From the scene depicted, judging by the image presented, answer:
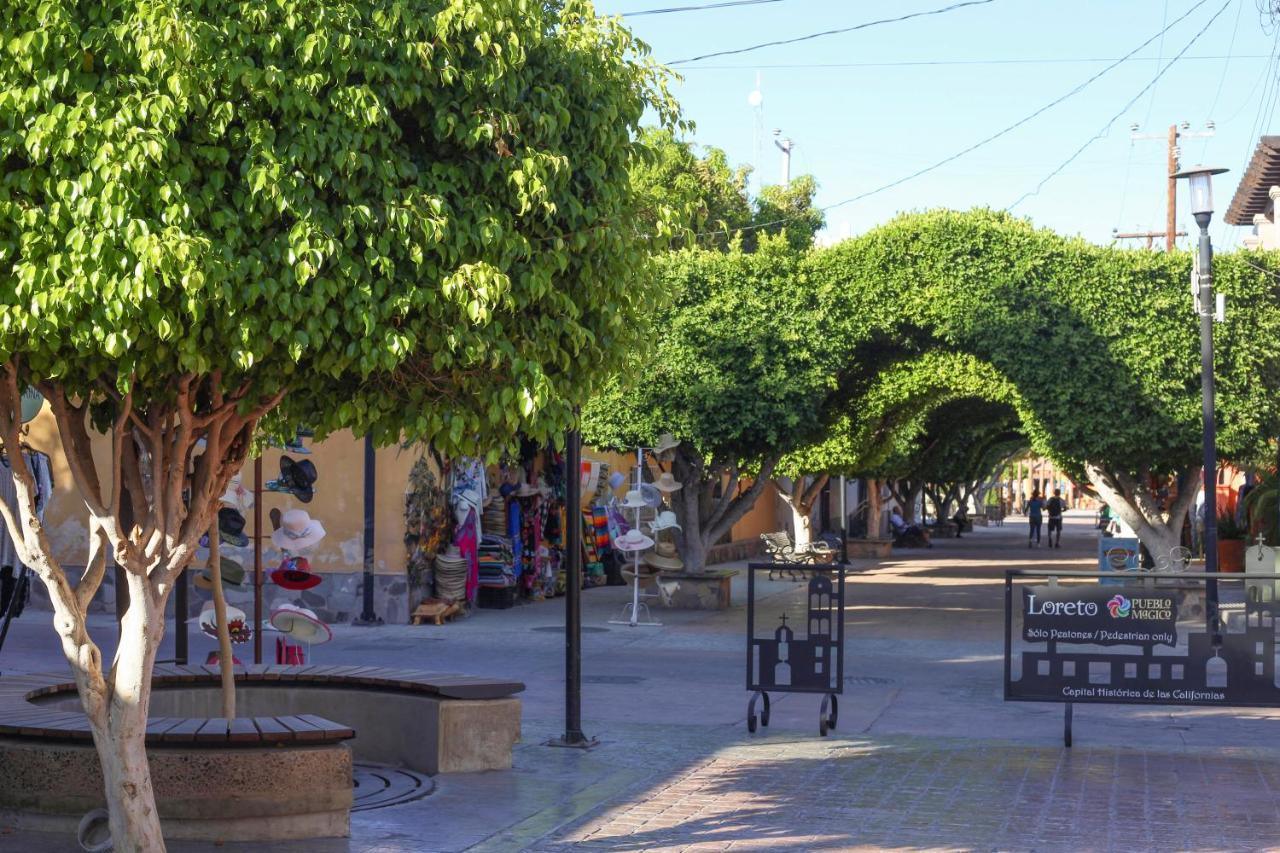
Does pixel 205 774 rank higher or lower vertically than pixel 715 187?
lower

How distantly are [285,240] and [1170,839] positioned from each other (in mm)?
5492

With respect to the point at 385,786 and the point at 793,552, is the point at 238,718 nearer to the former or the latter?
the point at 385,786

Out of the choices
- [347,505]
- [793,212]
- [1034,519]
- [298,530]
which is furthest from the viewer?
[1034,519]

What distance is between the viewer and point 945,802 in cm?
868

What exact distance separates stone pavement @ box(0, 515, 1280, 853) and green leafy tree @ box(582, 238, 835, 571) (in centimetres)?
446

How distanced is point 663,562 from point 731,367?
370 cm

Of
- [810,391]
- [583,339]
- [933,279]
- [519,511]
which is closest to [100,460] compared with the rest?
[519,511]

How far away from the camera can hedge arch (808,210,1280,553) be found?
19516 mm

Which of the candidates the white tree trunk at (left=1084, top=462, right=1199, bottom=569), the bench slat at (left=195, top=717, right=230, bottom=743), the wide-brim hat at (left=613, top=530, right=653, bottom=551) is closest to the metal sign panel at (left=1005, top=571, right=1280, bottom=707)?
the bench slat at (left=195, top=717, right=230, bottom=743)

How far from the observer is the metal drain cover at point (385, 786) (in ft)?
27.9

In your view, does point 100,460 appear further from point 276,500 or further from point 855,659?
point 855,659

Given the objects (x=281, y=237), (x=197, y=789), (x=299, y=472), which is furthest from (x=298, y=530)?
(x=299, y=472)

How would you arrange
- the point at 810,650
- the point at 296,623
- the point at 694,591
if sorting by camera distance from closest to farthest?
the point at 296,623 < the point at 810,650 < the point at 694,591

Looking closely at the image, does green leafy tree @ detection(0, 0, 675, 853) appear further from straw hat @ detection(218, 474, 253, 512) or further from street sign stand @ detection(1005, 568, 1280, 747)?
straw hat @ detection(218, 474, 253, 512)
